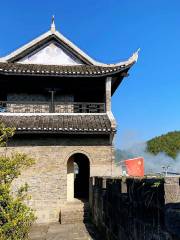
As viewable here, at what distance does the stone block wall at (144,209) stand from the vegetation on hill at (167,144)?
1658 inches

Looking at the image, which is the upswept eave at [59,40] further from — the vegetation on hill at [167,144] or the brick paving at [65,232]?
the vegetation on hill at [167,144]

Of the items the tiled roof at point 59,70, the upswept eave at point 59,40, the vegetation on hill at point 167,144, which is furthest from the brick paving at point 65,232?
the vegetation on hill at point 167,144

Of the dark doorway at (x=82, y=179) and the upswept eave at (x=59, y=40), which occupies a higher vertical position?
the upswept eave at (x=59, y=40)

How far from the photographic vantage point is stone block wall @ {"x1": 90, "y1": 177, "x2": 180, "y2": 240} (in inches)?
155

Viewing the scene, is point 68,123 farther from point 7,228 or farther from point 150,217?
point 150,217

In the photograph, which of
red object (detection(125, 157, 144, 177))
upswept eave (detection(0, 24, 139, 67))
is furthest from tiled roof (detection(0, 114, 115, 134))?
upswept eave (detection(0, 24, 139, 67))

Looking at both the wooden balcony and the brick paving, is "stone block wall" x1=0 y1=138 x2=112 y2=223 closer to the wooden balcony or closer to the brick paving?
the brick paving

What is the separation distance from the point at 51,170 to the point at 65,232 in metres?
3.29

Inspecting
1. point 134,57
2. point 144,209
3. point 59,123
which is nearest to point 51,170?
point 59,123

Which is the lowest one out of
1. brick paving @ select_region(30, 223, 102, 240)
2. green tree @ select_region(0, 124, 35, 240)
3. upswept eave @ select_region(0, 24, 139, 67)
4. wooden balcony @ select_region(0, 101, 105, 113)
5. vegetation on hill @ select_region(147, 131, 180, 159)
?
brick paving @ select_region(30, 223, 102, 240)

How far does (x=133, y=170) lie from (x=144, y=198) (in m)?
9.36

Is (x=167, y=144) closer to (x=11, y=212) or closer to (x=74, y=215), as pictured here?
(x=74, y=215)

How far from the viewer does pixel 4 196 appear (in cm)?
820

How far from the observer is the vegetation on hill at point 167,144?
4978 cm
